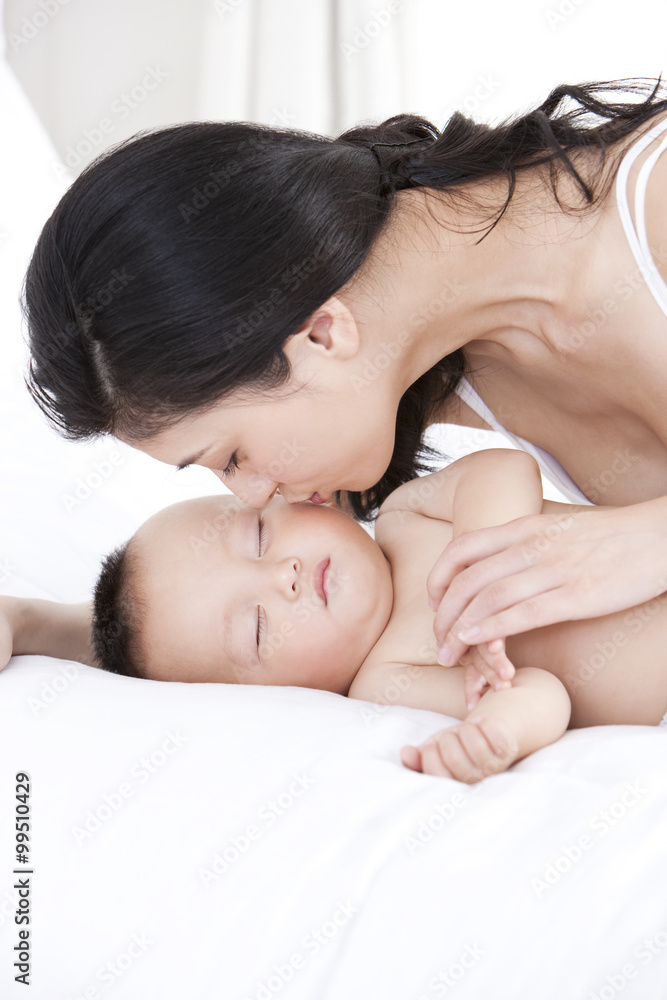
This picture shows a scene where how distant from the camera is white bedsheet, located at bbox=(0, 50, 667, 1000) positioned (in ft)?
2.23

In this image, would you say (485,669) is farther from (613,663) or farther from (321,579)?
(321,579)

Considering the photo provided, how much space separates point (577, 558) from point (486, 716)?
243 mm

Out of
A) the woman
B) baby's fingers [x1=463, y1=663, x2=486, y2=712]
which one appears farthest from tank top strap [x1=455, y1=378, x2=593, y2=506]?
baby's fingers [x1=463, y1=663, x2=486, y2=712]

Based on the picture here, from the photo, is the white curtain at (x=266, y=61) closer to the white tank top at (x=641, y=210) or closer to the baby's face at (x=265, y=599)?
the white tank top at (x=641, y=210)

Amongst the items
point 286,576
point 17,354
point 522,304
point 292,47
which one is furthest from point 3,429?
point 292,47

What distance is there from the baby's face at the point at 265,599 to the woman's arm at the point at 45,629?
147 millimetres

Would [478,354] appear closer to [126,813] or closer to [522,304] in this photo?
[522,304]

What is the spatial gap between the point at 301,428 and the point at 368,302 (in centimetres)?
19

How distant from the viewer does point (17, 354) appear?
7.10 ft

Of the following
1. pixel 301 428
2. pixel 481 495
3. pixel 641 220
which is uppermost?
pixel 641 220

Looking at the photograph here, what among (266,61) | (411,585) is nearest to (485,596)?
(411,585)

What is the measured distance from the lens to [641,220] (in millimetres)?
1182

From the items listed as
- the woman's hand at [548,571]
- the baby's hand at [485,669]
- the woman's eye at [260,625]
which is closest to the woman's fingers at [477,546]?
the woman's hand at [548,571]

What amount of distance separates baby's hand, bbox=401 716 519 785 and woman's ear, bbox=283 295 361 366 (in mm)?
509
